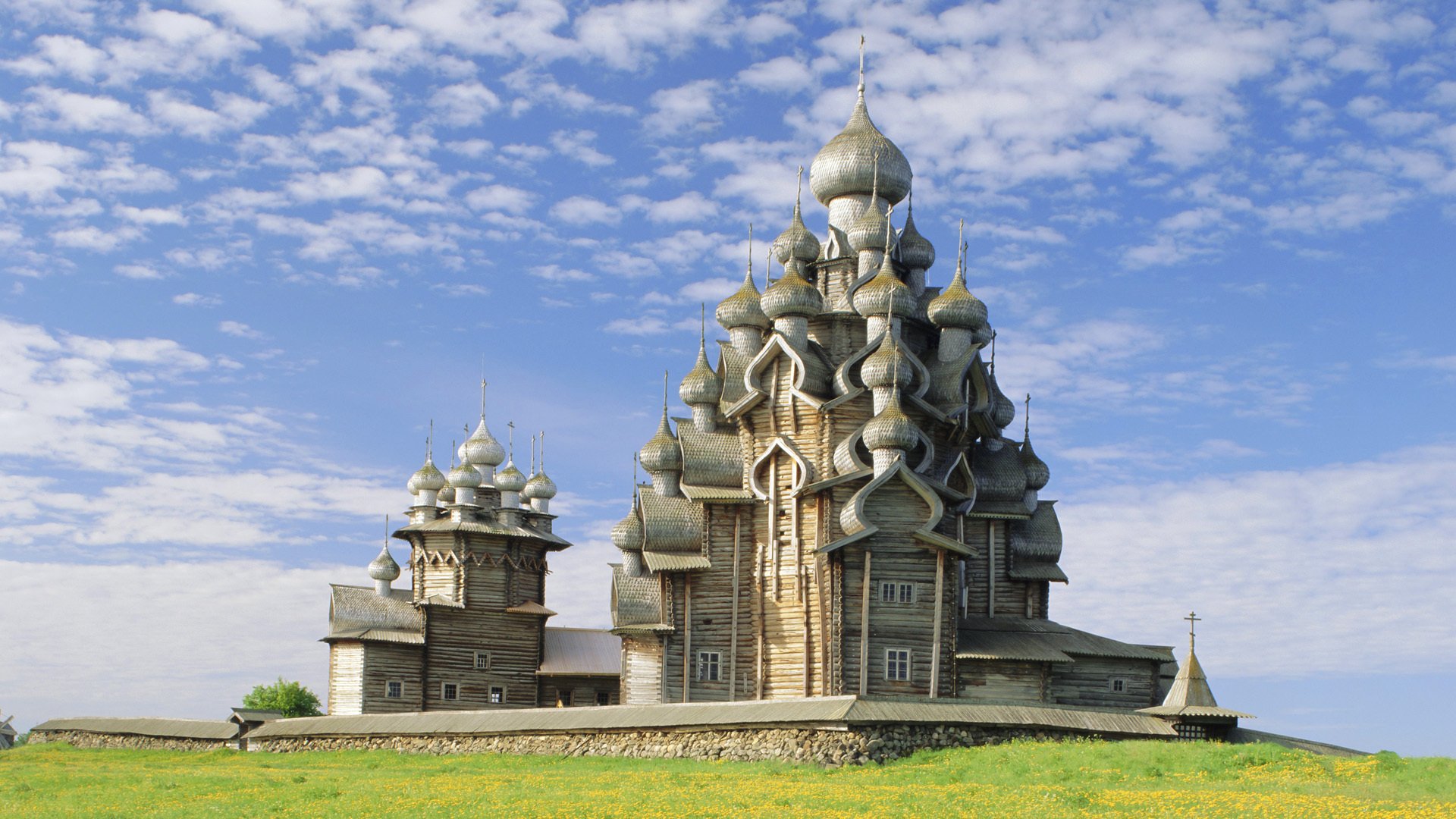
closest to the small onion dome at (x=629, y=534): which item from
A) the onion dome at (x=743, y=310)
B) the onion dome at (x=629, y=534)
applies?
the onion dome at (x=629, y=534)

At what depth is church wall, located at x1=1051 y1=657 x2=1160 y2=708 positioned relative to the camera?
35.7 m

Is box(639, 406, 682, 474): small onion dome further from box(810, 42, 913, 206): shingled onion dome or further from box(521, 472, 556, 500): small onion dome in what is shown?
box(521, 472, 556, 500): small onion dome

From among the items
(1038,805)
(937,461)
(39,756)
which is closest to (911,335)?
(937,461)

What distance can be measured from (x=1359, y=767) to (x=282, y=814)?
15589mm

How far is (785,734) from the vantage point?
85.1 ft

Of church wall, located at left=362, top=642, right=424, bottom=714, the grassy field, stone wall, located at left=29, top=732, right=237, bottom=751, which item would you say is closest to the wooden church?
the grassy field

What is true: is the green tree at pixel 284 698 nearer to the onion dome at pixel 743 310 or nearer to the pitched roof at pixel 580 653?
the pitched roof at pixel 580 653

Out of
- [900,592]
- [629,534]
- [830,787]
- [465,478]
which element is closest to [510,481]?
[465,478]

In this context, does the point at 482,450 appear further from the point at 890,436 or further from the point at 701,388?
the point at 890,436

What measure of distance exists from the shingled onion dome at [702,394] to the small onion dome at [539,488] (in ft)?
46.7

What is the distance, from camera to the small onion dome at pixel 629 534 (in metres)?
39.5

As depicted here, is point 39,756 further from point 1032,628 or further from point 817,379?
point 1032,628

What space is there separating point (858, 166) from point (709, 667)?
1528cm

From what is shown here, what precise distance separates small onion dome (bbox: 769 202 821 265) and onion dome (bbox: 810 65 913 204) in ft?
6.35
